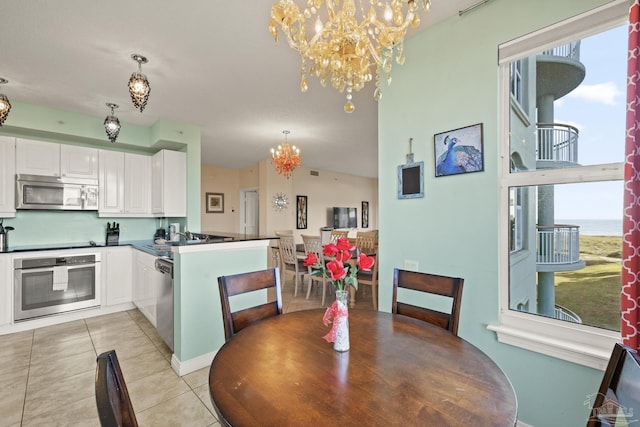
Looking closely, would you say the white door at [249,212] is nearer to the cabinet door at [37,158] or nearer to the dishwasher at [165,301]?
the cabinet door at [37,158]

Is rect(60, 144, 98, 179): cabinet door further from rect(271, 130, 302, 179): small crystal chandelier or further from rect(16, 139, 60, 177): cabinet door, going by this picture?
rect(271, 130, 302, 179): small crystal chandelier

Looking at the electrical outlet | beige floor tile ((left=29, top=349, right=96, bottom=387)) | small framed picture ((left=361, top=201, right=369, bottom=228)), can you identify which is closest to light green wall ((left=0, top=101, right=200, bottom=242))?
beige floor tile ((left=29, top=349, right=96, bottom=387))

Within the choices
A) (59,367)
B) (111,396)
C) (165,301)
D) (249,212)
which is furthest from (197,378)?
(249,212)

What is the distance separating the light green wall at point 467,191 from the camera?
5.00 feet

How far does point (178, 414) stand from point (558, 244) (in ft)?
8.55

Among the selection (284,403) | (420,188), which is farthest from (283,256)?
(284,403)

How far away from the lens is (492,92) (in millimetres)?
1718

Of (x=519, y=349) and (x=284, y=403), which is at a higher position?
(x=284, y=403)

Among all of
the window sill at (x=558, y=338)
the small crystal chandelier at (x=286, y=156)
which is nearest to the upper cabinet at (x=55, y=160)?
the small crystal chandelier at (x=286, y=156)

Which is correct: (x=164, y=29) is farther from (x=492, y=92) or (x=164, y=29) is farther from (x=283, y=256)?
(x=283, y=256)

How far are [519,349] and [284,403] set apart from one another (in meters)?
1.50

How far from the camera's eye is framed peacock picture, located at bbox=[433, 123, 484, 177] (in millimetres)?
1775

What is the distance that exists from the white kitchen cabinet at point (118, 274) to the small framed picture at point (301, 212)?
4185 millimetres

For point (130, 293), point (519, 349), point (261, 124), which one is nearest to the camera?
point (519, 349)
